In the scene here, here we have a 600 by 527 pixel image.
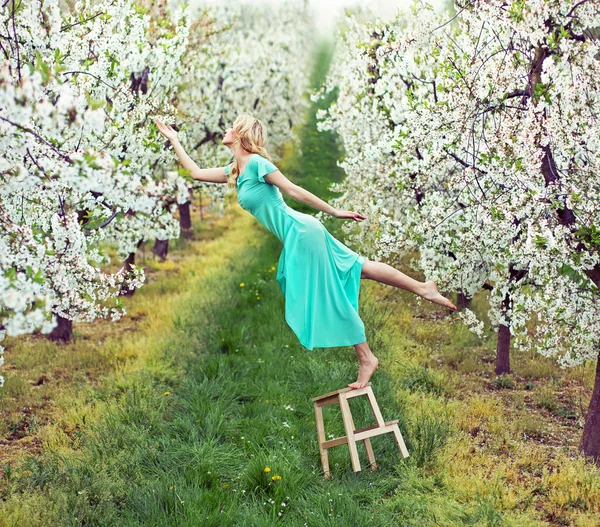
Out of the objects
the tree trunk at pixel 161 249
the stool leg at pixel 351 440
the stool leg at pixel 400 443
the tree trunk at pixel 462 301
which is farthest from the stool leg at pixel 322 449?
the tree trunk at pixel 161 249

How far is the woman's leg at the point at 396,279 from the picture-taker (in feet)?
16.4

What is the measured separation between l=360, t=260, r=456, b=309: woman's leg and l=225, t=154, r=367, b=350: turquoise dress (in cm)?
9

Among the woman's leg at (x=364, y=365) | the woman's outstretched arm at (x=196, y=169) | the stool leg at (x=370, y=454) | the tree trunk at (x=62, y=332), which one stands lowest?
the tree trunk at (x=62, y=332)

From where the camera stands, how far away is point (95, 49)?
7.43 metres

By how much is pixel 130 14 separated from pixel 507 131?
5.94m

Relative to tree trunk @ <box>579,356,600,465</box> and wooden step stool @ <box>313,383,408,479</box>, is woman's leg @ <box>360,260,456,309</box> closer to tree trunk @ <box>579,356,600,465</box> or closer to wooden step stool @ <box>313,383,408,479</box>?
wooden step stool @ <box>313,383,408,479</box>

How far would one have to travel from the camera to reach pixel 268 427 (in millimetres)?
5793

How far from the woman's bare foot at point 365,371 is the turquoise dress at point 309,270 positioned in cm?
19

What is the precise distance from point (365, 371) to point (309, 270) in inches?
38.0

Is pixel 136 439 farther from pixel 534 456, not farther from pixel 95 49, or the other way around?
pixel 95 49

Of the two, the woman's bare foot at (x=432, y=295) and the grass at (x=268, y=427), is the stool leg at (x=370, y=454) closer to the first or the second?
the grass at (x=268, y=427)

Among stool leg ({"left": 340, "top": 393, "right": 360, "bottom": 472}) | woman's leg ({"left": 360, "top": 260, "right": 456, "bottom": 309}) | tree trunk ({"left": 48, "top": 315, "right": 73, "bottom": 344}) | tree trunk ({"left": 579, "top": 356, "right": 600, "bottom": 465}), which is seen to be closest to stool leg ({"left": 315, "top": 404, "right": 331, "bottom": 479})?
stool leg ({"left": 340, "top": 393, "right": 360, "bottom": 472})

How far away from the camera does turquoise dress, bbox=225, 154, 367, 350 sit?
190 inches

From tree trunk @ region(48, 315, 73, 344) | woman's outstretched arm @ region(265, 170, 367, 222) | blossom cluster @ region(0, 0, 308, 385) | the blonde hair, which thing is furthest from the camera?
tree trunk @ region(48, 315, 73, 344)
